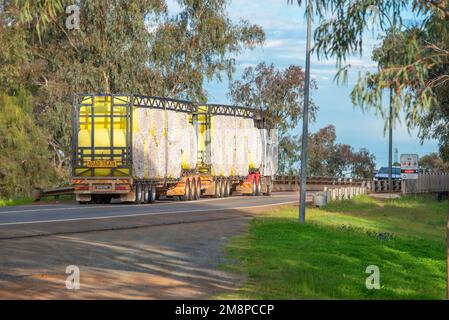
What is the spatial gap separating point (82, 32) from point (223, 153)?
36.8 ft

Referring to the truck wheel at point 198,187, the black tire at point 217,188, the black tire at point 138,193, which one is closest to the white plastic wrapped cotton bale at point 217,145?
the black tire at point 217,188

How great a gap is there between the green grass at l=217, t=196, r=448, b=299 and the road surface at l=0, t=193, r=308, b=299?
2.03ft

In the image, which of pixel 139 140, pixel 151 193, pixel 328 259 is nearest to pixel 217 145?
pixel 151 193

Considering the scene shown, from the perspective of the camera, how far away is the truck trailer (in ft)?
139

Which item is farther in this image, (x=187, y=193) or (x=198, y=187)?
(x=198, y=187)

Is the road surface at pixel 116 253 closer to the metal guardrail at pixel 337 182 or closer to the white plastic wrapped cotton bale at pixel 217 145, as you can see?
the white plastic wrapped cotton bale at pixel 217 145

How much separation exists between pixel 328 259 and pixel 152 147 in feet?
79.7

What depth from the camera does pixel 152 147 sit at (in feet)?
146

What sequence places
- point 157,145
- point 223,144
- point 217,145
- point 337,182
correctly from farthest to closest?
point 337,182 < point 223,144 < point 217,145 < point 157,145

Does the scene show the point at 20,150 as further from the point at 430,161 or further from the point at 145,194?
the point at 430,161

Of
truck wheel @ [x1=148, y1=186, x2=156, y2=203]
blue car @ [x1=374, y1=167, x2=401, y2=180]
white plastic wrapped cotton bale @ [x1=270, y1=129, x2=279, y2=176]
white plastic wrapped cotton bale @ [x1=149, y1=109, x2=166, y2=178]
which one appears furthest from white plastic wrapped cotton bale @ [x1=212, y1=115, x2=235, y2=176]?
blue car @ [x1=374, y1=167, x2=401, y2=180]

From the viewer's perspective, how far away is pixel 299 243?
79.2ft

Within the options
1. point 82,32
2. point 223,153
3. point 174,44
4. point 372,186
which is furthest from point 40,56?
point 372,186

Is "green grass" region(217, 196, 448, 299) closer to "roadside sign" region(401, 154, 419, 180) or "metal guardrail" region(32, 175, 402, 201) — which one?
"roadside sign" region(401, 154, 419, 180)
